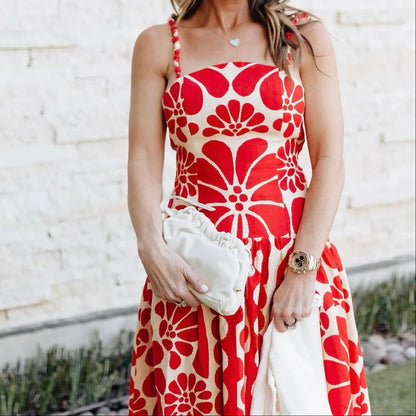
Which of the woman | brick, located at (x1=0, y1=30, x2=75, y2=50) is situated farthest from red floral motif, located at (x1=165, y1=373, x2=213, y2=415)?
brick, located at (x1=0, y1=30, x2=75, y2=50)

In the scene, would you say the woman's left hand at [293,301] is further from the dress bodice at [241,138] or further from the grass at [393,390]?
the grass at [393,390]

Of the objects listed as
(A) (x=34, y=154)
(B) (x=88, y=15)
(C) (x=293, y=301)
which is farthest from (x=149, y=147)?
(B) (x=88, y=15)

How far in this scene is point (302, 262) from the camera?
8.02 ft

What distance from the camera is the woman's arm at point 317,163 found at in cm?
245

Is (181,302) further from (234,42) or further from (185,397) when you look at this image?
(234,42)

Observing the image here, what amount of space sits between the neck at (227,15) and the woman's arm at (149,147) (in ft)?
0.44

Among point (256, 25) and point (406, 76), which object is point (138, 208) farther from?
point (406, 76)

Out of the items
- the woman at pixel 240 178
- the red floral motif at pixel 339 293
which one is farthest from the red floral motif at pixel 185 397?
the red floral motif at pixel 339 293

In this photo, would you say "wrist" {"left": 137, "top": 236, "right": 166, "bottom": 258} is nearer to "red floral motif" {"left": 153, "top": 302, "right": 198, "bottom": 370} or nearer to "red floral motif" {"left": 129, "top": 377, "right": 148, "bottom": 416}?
"red floral motif" {"left": 153, "top": 302, "right": 198, "bottom": 370}

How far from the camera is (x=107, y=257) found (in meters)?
4.28

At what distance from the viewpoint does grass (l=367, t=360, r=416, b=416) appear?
401 cm

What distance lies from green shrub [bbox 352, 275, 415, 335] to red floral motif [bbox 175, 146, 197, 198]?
2420 millimetres

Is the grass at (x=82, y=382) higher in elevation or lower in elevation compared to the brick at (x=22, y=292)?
lower

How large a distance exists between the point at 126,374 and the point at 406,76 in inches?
90.5
